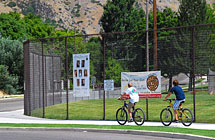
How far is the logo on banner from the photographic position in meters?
18.7

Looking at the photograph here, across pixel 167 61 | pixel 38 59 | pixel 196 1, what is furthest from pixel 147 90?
pixel 196 1

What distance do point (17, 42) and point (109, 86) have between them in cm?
3439

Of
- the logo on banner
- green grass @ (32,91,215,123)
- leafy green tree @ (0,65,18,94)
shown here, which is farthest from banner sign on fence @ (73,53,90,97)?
leafy green tree @ (0,65,18,94)

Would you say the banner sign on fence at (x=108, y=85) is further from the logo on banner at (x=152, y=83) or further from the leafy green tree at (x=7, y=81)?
the leafy green tree at (x=7, y=81)

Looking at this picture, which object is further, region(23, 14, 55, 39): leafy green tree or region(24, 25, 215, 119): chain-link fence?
region(23, 14, 55, 39): leafy green tree

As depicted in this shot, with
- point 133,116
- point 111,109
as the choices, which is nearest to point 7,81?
point 111,109

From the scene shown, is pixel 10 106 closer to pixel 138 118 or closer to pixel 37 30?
pixel 138 118

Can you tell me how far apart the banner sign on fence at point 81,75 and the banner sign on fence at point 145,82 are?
201cm

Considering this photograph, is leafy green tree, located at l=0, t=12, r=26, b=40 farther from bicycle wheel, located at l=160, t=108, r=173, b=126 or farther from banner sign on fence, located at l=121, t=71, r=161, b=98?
bicycle wheel, located at l=160, t=108, r=173, b=126

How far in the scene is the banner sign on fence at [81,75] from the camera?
2056cm

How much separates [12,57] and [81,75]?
32001 mm

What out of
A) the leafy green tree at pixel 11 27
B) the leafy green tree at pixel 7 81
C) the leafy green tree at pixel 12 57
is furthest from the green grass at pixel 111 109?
the leafy green tree at pixel 11 27

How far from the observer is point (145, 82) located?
19.0m

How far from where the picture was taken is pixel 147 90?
1889 centimetres
